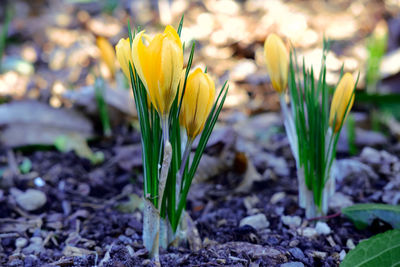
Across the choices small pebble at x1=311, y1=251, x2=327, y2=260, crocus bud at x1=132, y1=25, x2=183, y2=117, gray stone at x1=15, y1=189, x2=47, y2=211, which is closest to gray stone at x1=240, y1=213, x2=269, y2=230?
small pebble at x1=311, y1=251, x2=327, y2=260

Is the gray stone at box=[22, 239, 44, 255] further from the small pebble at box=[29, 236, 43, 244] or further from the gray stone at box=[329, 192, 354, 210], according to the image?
the gray stone at box=[329, 192, 354, 210]

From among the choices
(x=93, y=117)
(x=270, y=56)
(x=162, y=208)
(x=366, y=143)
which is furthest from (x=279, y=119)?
(x=162, y=208)

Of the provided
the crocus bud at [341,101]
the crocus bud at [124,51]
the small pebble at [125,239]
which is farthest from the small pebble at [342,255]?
the crocus bud at [124,51]

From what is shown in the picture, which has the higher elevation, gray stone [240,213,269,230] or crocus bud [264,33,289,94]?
crocus bud [264,33,289,94]

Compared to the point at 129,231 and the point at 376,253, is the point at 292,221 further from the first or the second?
the point at 129,231

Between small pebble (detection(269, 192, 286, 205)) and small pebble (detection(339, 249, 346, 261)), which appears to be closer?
small pebble (detection(339, 249, 346, 261))

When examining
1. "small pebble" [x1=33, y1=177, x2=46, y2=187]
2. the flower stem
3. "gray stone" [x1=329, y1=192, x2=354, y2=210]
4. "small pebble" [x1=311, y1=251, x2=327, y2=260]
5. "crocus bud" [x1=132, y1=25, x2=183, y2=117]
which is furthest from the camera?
"small pebble" [x1=33, y1=177, x2=46, y2=187]

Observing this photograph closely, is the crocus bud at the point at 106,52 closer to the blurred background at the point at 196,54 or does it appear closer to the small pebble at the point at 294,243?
the blurred background at the point at 196,54
